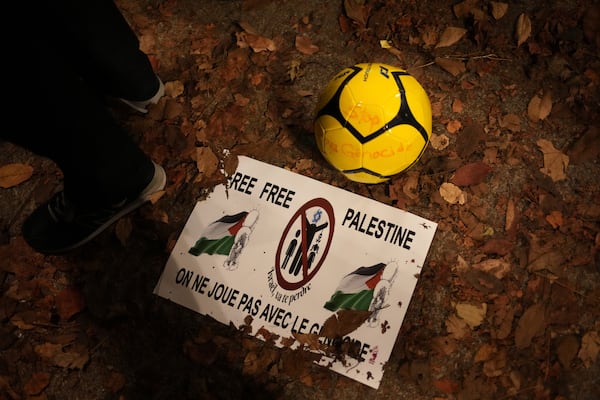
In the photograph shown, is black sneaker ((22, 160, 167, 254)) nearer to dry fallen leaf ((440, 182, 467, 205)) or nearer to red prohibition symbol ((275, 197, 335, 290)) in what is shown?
red prohibition symbol ((275, 197, 335, 290))

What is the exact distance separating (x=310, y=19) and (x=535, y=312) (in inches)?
67.8

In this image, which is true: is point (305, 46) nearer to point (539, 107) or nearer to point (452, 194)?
point (452, 194)

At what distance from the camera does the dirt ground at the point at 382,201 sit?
1.77 m

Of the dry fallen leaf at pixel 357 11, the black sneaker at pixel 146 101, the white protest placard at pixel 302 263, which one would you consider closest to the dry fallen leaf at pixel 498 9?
the dry fallen leaf at pixel 357 11

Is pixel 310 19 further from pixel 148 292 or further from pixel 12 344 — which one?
pixel 12 344

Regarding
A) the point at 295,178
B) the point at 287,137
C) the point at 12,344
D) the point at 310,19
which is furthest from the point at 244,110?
the point at 12,344

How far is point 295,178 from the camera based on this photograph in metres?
1.99

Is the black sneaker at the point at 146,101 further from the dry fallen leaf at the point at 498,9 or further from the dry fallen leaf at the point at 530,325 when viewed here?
the dry fallen leaf at the point at 530,325

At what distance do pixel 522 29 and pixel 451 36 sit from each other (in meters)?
0.34

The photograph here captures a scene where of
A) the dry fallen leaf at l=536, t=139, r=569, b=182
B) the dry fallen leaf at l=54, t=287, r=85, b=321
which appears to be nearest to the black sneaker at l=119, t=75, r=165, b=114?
the dry fallen leaf at l=54, t=287, r=85, b=321

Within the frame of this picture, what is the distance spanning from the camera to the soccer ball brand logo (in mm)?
1498

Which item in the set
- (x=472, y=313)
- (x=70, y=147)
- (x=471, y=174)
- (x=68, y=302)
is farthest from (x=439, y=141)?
(x=68, y=302)

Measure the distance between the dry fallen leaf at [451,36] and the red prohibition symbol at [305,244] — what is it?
38.9 inches

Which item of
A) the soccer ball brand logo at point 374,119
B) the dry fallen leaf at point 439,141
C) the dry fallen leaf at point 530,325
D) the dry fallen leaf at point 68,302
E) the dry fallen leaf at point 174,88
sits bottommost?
the dry fallen leaf at point 68,302
